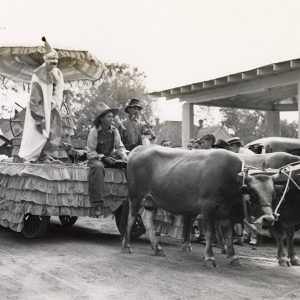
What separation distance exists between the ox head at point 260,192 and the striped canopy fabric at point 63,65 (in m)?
5.34

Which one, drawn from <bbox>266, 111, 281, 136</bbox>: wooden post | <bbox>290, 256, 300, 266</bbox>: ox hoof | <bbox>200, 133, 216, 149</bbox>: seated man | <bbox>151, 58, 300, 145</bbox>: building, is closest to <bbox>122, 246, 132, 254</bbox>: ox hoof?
<bbox>290, 256, 300, 266</bbox>: ox hoof

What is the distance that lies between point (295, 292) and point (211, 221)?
1.70 metres

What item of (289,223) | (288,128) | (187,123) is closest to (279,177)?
(289,223)

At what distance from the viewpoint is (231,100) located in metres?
15.4

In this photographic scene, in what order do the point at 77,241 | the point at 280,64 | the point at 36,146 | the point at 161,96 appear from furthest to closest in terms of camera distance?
the point at 161,96 → the point at 280,64 → the point at 36,146 → the point at 77,241

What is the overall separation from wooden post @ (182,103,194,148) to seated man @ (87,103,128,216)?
19.9 ft

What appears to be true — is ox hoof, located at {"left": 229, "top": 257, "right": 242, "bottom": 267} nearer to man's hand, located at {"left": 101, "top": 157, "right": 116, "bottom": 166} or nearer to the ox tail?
the ox tail

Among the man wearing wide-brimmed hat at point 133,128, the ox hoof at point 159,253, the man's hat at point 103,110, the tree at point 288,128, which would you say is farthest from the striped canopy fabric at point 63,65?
the tree at point 288,128

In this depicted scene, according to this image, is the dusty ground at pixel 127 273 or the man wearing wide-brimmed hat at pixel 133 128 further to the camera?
the man wearing wide-brimmed hat at pixel 133 128

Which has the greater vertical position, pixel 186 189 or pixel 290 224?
pixel 186 189

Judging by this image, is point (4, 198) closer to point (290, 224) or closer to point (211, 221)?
point (211, 221)

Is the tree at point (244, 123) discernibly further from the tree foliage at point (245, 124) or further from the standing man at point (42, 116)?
the standing man at point (42, 116)

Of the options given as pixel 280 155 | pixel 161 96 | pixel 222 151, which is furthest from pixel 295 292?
pixel 161 96

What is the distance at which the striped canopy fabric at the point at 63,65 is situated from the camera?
34.0 feet
